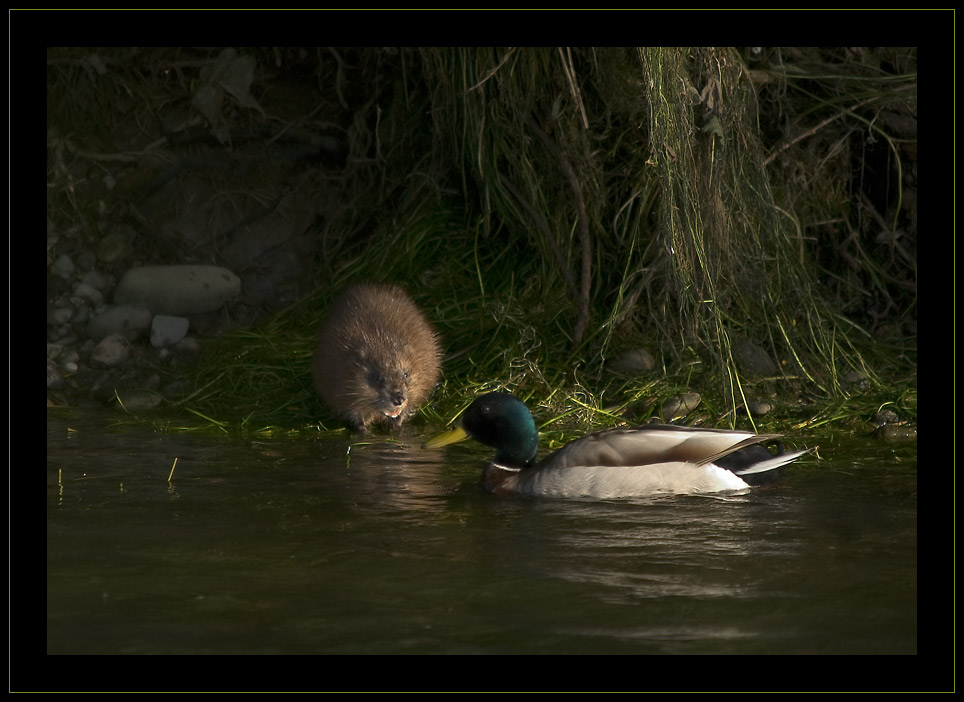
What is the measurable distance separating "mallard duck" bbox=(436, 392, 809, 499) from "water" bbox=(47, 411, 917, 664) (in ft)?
0.42

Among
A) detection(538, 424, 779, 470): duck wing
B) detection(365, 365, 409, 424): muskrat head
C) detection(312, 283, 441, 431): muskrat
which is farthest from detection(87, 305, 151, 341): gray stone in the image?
detection(538, 424, 779, 470): duck wing

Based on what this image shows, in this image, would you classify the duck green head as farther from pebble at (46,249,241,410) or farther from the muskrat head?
pebble at (46,249,241,410)

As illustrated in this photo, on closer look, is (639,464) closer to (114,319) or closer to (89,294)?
(114,319)

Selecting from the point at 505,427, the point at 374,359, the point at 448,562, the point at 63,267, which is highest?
the point at 63,267

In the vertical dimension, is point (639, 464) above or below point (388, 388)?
below

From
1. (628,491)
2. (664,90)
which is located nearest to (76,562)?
(628,491)

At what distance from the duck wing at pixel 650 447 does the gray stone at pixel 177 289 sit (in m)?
3.83

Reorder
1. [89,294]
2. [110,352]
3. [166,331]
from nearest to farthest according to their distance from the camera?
[110,352] → [166,331] → [89,294]

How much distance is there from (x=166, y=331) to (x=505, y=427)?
3.47 metres

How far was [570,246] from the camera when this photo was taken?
8.49 m

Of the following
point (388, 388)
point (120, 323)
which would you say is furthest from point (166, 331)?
point (388, 388)

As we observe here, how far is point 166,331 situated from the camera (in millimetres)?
8914

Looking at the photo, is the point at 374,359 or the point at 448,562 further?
the point at 374,359

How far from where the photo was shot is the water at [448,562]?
409cm
